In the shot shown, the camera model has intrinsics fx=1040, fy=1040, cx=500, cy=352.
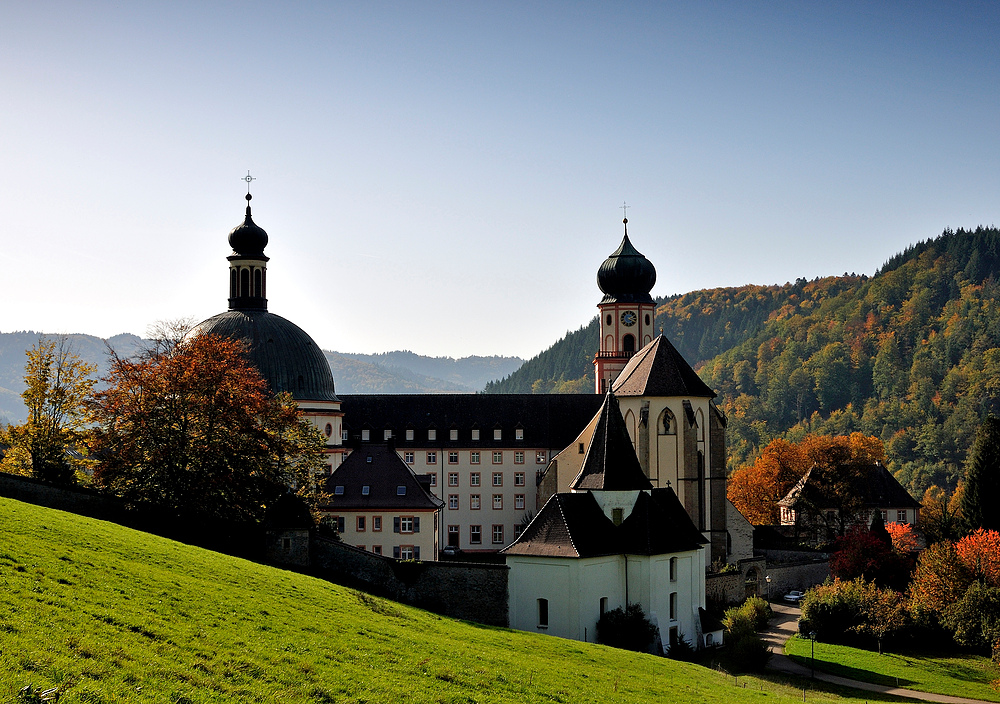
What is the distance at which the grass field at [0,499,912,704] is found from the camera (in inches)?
731

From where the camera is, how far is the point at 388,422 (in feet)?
258

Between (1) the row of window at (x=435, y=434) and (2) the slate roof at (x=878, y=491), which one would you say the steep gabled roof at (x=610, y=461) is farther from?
(2) the slate roof at (x=878, y=491)

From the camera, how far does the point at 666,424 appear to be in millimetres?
59625

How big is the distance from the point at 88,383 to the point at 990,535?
46.4 metres

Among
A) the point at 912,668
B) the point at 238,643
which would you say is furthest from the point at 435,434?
the point at 238,643

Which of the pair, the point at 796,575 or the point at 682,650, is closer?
the point at 682,650

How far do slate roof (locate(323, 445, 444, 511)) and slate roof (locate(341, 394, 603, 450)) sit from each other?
1718 cm

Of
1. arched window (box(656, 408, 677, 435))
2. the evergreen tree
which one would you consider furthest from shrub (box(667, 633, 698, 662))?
the evergreen tree

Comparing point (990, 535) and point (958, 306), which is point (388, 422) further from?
point (958, 306)

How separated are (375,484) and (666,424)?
16948 millimetres

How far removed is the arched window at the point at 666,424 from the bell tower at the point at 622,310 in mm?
19341

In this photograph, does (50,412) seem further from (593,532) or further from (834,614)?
(834,614)

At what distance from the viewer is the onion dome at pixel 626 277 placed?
80.0 m

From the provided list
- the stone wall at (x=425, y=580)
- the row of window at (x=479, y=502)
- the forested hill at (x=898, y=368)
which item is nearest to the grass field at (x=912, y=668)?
the stone wall at (x=425, y=580)
